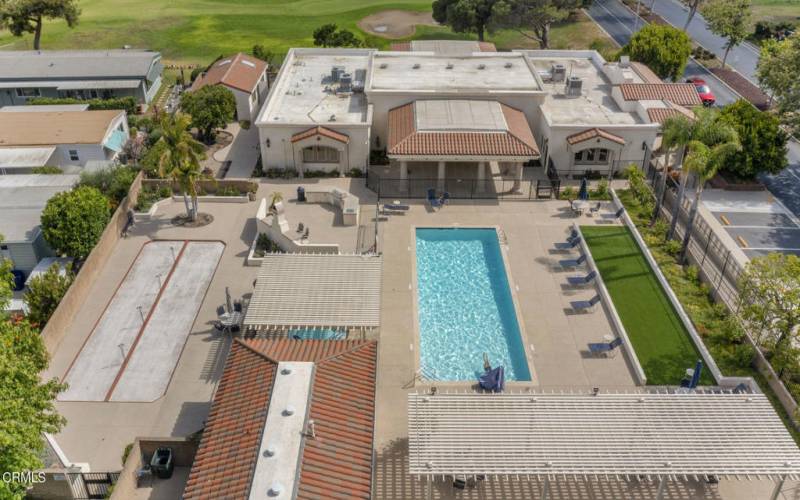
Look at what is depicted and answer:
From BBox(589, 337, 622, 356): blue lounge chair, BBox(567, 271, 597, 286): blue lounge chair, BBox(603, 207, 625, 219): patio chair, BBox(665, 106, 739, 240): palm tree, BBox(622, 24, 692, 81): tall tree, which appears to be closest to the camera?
BBox(589, 337, 622, 356): blue lounge chair

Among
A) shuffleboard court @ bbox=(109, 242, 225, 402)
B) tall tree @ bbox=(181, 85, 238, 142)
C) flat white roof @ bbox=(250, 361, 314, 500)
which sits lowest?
shuffleboard court @ bbox=(109, 242, 225, 402)

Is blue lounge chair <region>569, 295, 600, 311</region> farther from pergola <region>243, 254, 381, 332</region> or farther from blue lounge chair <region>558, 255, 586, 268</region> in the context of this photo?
pergola <region>243, 254, 381, 332</region>

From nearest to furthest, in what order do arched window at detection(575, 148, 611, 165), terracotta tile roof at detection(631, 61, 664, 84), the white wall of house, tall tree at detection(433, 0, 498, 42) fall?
the white wall of house
arched window at detection(575, 148, 611, 165)
terracotta tile roof at detection(631, 61, 664, 84)
tall tree at detection(433, 0, 498, 42)

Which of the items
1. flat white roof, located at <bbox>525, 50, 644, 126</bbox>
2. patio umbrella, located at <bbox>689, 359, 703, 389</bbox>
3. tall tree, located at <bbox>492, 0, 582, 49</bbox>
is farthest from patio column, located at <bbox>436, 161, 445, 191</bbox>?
tall tree, located at <bbox>492, 0, 582, 49</bbox>

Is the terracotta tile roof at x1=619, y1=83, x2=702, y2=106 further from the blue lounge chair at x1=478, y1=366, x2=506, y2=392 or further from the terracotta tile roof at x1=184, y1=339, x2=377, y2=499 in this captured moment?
the terracotta tile roof at x1=184, y1=339, x2=377, y2=499

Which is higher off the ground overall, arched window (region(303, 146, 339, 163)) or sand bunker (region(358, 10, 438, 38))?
arched window (region(303, 146, 339, 163))

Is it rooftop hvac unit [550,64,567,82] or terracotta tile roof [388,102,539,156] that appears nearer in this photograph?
terracotta tile roof [388,102,539,156]

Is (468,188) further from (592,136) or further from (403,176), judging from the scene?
(592,136)

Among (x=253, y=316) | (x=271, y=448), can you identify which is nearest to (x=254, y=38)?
(x=253, y=316)
